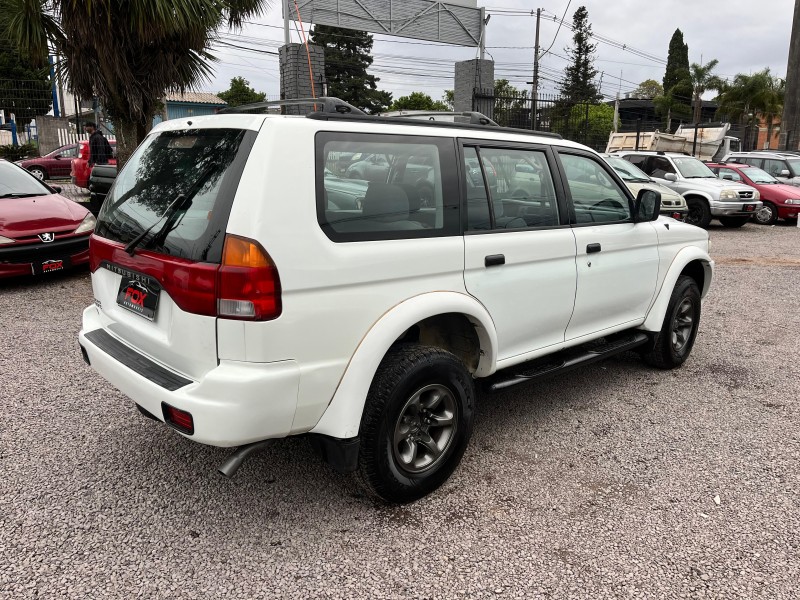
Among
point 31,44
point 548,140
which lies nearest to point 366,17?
point 31,44

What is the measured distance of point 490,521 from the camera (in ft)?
9.32

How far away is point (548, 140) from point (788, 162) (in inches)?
674

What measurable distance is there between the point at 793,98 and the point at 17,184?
29.4 m

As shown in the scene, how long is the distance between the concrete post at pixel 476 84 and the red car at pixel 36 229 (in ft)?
31.8

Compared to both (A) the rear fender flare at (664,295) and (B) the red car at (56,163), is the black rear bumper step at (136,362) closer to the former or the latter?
(A) the rear fender flare at (664,295)

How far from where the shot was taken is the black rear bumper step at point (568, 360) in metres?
3.48

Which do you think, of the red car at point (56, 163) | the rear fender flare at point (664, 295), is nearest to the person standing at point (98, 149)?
the red car at point (56, 163)

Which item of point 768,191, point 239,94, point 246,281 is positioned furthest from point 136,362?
point 239,94

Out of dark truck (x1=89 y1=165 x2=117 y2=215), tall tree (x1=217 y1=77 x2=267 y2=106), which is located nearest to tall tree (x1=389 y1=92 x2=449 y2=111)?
tall tree (x1=217 y1=77 x2=267 y2=106)

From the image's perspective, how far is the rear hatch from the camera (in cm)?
240

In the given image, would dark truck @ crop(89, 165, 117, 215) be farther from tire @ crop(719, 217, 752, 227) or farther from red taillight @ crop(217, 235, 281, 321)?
tire @ crop(719, 217, 752, 227)

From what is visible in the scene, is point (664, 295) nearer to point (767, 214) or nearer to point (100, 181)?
point (100, 181)

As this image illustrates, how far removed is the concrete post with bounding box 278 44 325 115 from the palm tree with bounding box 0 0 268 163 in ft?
10.8

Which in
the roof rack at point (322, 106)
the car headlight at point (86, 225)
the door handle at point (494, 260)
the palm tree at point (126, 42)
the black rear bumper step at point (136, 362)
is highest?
the palm tree at point (126, 42)
